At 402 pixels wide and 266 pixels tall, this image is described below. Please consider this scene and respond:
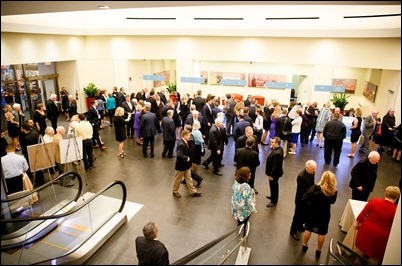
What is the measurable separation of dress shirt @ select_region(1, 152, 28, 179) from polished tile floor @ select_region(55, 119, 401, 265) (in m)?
1.61

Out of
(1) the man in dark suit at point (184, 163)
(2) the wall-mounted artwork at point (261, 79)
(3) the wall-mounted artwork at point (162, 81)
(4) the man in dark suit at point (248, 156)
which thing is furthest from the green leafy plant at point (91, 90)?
(4) the man in dark suit at point (248, 156)

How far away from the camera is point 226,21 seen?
11.2 m

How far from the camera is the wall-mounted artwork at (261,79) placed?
14062mm

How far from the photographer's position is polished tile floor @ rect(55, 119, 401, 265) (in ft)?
15.6

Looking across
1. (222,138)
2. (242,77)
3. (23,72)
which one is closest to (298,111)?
(222,138)

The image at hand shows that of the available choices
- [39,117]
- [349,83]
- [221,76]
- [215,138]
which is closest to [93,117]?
[39,117]

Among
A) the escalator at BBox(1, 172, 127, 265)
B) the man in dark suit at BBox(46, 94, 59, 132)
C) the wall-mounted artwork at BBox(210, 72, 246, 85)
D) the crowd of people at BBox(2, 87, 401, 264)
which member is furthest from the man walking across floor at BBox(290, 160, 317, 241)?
the wall-mounted artwork at BBox(210, 72, 246, 85)

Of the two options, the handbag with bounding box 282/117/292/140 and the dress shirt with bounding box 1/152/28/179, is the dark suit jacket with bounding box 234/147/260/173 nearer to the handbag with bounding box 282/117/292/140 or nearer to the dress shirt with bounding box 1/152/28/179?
the handbag with bounding box 282/117/292/140

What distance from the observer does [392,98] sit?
10.1 m

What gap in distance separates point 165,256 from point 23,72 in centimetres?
1128

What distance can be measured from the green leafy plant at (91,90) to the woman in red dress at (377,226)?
40.9 feet

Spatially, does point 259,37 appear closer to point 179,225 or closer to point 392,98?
point 392,98

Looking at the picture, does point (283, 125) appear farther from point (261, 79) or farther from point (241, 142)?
point (261, 79)

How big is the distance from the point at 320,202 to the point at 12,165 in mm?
5721
